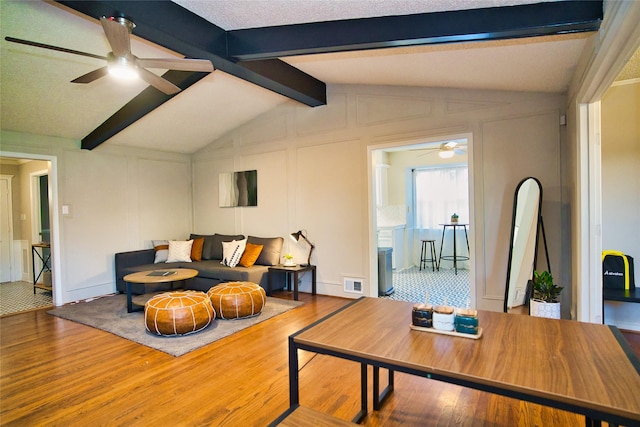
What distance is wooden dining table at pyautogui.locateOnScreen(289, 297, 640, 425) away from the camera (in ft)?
3.53

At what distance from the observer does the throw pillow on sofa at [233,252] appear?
16.9 ft

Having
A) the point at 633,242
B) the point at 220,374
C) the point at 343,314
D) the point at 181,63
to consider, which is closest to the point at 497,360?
the point at 343,314

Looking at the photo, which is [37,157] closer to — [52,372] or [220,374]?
[52,372]

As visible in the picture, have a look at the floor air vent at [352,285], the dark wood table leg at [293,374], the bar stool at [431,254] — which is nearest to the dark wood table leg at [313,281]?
the floor air vent at [352,285]

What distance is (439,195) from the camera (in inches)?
285

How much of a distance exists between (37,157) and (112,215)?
1.27 m

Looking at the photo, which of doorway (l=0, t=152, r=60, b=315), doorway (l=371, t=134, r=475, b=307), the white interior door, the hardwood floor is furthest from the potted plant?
the white interior door

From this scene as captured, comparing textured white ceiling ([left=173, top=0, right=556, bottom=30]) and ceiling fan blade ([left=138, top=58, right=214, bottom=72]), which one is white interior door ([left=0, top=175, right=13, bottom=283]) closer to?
ceiling fan blade ([left=138, top=58, right=214, bottom=72])

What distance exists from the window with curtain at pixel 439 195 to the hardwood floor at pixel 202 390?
407 cm

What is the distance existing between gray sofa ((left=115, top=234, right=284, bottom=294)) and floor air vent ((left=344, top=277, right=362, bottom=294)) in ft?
3.75

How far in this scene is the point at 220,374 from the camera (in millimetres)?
2688

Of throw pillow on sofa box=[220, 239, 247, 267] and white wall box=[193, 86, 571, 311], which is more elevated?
white wall box=[193, 86, 571, 311]

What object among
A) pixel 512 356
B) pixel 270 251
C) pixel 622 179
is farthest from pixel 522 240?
pixel 270 251

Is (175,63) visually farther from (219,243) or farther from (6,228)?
(6,228)
